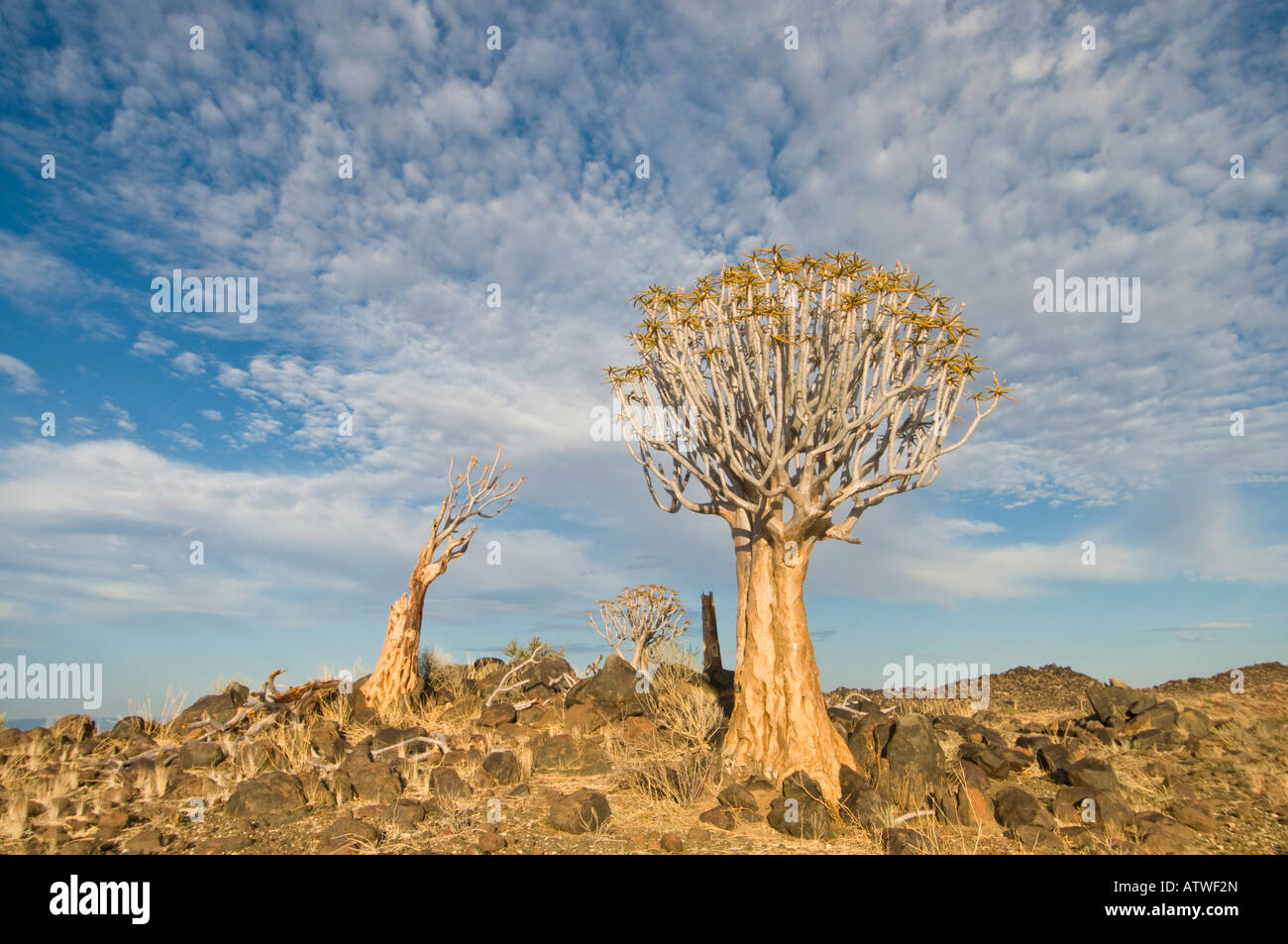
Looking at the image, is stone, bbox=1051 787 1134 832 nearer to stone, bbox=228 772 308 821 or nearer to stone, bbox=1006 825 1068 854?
stone, bbox=1006 825 1068 854

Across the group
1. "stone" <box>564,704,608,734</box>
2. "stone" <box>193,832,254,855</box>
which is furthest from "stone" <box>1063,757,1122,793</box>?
"stone" <box>193,832,254,855</box>

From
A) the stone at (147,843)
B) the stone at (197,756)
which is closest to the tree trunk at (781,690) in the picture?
the stone at (147,843)

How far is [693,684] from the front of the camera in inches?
534

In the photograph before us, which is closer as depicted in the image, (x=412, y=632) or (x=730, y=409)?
(x=730, y=409)

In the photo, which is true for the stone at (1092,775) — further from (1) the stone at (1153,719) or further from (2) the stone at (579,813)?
(2) the stone at (579,813)

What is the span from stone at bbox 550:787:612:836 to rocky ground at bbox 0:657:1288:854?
20mm

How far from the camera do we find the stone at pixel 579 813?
24.9ft

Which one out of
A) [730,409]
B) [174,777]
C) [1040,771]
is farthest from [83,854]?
[1040,771]

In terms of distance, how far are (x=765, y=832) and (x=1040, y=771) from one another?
450 centimetres

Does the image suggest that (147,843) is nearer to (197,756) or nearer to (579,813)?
(197,756)

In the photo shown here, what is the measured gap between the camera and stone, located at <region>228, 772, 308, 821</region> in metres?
8.00

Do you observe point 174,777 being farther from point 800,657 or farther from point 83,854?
point 800,657

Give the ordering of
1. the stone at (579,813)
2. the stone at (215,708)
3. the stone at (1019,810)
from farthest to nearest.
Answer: the stone at (215,708) < the stone at (1019,810) < the stone at (579,813)

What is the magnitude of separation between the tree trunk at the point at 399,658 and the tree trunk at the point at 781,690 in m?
6.05
